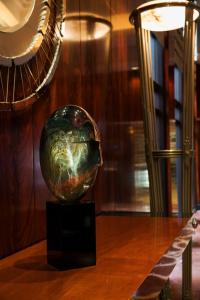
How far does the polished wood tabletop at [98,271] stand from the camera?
30.9 inches

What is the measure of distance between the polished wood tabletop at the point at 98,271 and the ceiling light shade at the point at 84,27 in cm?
88

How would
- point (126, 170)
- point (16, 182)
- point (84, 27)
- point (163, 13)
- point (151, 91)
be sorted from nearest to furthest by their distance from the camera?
point (16, 182), point (84, 27), point (163, 13), point (151, 91), point (126, 170)

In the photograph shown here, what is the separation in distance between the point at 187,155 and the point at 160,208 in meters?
0.36

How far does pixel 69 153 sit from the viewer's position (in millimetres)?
986

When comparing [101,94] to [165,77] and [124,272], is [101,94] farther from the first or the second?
[165,77]

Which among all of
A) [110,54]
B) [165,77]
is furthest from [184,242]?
[165,77]

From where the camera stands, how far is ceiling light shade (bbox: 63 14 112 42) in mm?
1720

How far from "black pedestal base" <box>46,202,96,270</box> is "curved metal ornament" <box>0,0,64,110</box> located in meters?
0.39

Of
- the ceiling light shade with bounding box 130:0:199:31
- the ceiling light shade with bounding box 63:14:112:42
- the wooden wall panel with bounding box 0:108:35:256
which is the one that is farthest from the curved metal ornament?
the ceiling light shade with bounding box 130:0:199:31

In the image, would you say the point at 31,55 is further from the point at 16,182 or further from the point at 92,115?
the point at 92,115

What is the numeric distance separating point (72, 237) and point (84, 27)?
123cm

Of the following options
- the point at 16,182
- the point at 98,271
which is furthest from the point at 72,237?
the point at 16,182

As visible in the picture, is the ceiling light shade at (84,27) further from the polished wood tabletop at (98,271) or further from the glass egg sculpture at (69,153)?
the polished wood tabletop at (98,271)

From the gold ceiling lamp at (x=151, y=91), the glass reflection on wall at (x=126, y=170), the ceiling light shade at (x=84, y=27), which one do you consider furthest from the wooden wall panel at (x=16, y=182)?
the gold ceiling lamp at (x=151, y=91)
